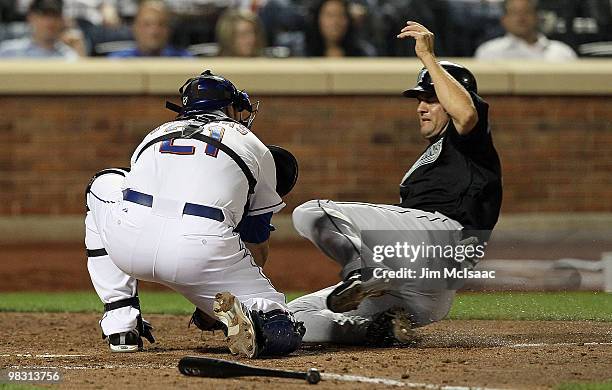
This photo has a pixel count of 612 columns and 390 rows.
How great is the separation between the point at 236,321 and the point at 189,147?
0.93 meters

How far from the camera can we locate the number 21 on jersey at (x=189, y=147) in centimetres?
589

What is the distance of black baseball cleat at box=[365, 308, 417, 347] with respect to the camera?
21.4 feet

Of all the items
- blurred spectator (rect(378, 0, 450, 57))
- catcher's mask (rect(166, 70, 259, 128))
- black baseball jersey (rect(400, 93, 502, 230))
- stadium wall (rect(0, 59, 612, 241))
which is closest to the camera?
catcher's mask (rect(166, 70, 259, 128))

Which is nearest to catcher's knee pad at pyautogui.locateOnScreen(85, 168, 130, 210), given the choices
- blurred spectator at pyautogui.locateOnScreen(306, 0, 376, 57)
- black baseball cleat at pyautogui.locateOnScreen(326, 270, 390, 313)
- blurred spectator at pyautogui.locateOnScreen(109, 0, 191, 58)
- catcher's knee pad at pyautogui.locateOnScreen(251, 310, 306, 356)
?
catcher's knee pad at pyautogui.locateOnScreen(251, 310, 306, 356)

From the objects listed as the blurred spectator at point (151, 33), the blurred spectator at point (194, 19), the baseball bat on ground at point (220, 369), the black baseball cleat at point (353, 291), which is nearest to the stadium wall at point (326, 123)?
the blurred spectator at point (151, 33)

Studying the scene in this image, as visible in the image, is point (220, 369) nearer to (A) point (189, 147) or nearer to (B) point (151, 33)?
(A) point (189, 147)

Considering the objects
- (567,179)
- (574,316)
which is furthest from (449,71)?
(567,179)

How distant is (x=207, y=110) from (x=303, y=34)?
7.75 meters

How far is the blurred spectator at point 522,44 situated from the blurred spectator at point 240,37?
2.65m

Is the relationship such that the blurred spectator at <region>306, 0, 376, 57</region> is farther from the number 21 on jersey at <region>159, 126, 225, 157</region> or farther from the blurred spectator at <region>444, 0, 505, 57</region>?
the number 21 on jersey at <region>159, 126, 225, 157</region>

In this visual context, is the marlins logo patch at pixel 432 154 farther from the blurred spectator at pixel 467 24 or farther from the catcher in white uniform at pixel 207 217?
the blurred spectator at pixel 467 24

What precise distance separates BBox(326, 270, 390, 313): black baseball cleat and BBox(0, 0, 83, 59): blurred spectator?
7737 mm

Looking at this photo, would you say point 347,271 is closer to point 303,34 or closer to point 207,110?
point 207,110

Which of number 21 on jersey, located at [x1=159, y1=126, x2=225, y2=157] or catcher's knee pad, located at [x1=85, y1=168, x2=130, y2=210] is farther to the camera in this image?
catcher's knee pad, located at [x1=85, y1=168, x2=130, y2=210]
